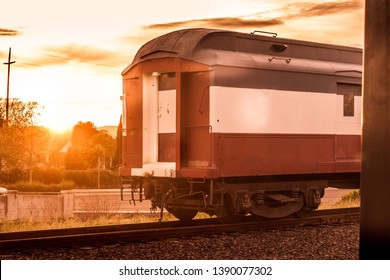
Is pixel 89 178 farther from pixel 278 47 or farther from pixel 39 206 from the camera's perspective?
Answer: pixel 278 47

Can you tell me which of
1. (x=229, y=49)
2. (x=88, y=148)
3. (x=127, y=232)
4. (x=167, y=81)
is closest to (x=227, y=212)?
(x=127, y=232)

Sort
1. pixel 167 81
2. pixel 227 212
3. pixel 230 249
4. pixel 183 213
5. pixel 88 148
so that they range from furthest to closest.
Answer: pixel 88 148, pixel 183 213, pixel 167 81, pixel 227 212, pixel 230 249

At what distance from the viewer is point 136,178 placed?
528 inches

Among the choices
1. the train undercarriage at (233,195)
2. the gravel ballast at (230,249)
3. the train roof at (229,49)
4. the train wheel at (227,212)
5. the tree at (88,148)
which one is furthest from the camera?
the tree at (88,148)

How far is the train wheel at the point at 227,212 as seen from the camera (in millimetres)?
12375

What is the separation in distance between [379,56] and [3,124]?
42.8 m

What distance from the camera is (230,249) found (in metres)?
9.66

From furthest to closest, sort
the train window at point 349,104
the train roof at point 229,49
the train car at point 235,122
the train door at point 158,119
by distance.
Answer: the train window at point 349,104
the train door at point 158,119
the train roof at point 229,49
the train car at point 235,122

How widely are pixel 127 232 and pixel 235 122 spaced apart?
117 inches

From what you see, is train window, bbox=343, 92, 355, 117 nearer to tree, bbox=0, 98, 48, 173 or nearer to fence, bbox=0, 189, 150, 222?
fence, bbox=0, 189, 150, 222

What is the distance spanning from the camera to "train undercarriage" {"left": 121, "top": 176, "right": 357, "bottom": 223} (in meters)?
12.2

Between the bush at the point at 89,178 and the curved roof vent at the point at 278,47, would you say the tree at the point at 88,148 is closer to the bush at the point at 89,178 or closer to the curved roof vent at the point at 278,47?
the bush at the point at 89,178

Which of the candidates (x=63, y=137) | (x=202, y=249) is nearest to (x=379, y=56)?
(x=202, y=249)

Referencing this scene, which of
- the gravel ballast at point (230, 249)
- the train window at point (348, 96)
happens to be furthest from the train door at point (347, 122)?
the gravel ballast at point (230, 249)
